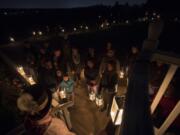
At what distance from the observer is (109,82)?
188 inches

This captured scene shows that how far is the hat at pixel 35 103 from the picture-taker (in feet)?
6.38

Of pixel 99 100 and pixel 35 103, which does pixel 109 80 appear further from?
pixel 35 103

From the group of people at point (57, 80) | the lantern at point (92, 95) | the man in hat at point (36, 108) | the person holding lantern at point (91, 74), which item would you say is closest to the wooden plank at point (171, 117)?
the group of people at point (57, 80)

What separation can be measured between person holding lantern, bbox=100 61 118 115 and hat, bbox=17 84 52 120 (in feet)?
9.44

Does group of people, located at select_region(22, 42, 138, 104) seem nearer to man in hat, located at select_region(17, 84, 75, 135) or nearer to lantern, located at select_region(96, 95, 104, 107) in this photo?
lantern, located at select_region(96, 95, 104, 107)

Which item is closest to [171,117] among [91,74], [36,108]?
[36,108]

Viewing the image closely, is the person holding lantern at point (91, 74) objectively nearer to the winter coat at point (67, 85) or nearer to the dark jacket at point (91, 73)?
the dark jacket at point (91, 73)

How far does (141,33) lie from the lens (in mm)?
13742

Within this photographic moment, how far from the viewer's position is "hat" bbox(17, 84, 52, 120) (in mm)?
1945

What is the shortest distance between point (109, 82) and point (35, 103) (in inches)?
124

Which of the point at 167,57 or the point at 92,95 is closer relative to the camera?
the point at 167,57

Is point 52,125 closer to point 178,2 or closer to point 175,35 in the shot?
point 178,2

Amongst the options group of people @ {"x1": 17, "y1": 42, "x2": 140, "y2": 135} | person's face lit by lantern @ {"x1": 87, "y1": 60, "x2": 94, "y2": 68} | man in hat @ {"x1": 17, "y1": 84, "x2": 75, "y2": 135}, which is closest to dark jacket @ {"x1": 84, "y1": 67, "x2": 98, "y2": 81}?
group of people @ {"x1": 17, "y1": 42, "x2": 140, "y2": 135}

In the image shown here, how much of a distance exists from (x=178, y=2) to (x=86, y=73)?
383 centimetres
